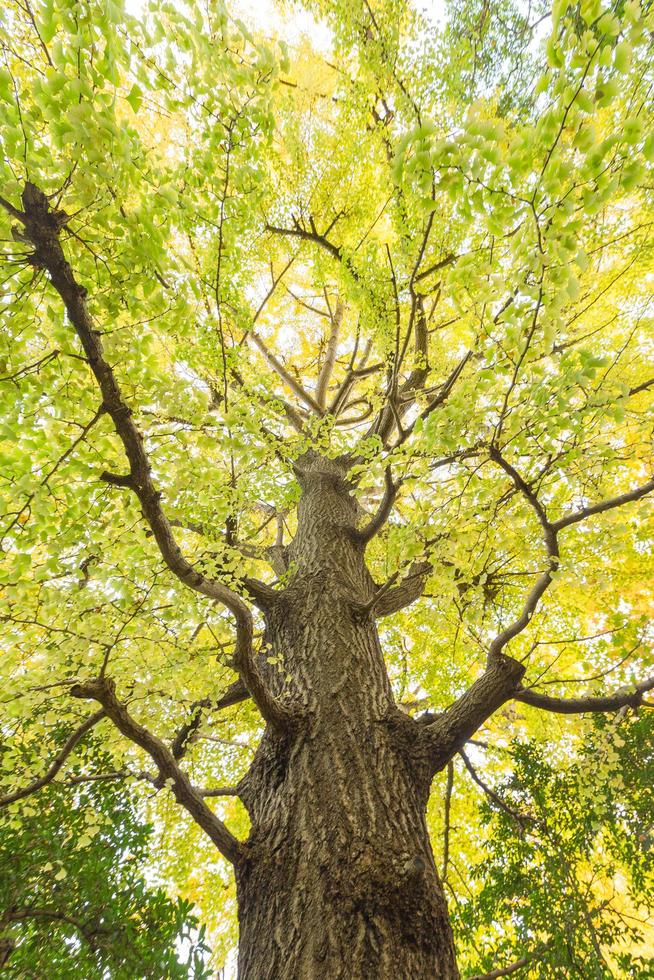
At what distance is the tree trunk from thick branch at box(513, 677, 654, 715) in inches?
29.7

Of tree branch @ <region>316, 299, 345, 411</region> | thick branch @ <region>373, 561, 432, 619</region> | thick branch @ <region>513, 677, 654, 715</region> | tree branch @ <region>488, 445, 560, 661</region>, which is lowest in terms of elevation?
thick branch @ <region>513, 677, 654, 715</region>

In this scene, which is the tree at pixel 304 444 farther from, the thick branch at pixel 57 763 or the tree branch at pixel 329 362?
the tree branch at pixel 329 362

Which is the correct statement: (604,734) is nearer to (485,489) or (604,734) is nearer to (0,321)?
(485,489)

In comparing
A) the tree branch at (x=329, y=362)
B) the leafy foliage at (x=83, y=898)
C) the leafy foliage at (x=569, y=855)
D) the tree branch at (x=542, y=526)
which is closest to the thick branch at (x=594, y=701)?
the tree branch at (x=542, y=526)

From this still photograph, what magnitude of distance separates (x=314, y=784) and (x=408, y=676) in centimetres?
391

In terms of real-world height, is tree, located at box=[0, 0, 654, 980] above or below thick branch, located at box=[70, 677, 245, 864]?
above

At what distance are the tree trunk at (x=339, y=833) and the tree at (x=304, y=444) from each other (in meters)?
0.01

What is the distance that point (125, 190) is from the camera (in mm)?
2000

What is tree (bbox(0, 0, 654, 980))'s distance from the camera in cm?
181

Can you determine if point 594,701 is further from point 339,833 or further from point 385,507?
point 385,507

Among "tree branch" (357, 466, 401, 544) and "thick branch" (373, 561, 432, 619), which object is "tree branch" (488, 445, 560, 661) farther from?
"thick branch" (373, 561, 432, 619)

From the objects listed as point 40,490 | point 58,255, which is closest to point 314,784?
point 40,490

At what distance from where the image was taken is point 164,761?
7.41 ft

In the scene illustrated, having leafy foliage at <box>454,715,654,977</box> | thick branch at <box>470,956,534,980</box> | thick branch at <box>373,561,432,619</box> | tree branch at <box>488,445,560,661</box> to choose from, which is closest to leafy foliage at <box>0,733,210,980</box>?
thick branch at <box>470,956,534,980</box>
